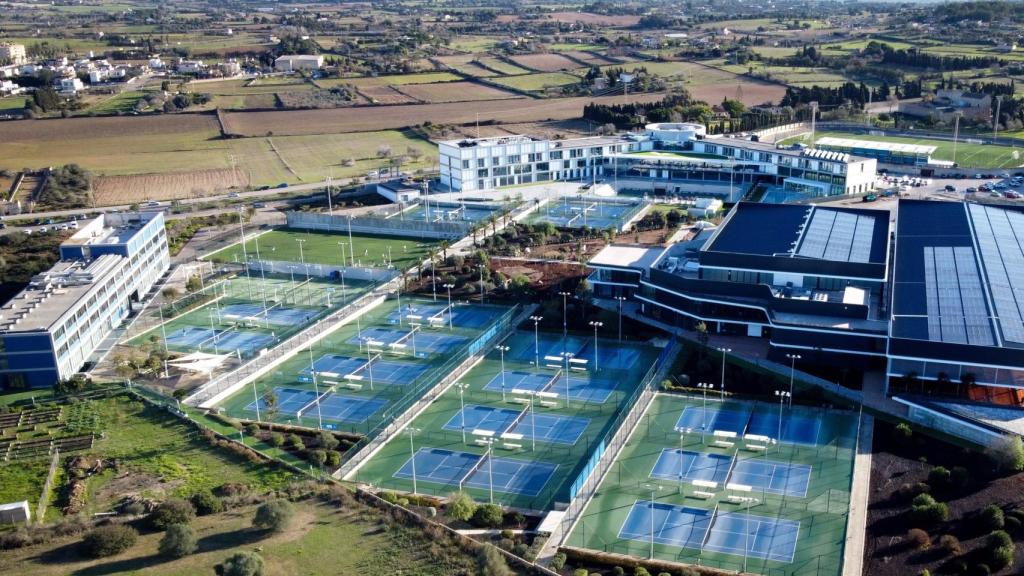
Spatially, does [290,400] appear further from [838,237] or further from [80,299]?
[838,237]

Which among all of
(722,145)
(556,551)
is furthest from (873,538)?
(722,145)

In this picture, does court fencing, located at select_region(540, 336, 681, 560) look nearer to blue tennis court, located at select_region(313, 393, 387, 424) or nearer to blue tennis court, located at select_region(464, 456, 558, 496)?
blue tennis court, located at select_region(464, 456, 558, 496)

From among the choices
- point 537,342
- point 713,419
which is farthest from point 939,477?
point 537,342

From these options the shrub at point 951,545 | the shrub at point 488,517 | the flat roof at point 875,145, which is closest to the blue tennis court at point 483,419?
the shrub at point 488,517

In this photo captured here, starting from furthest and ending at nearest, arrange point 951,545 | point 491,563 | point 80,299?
1. point 80,299
2. point 951,545
3. point 491,563

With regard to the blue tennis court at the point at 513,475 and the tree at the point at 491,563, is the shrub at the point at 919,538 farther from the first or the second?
the tree at the point at 491,563

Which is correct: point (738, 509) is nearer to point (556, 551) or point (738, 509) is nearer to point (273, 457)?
point (556, 551)

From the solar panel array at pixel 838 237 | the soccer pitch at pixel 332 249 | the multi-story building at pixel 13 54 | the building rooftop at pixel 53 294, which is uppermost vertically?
the multi-story building at pixel 13 54
